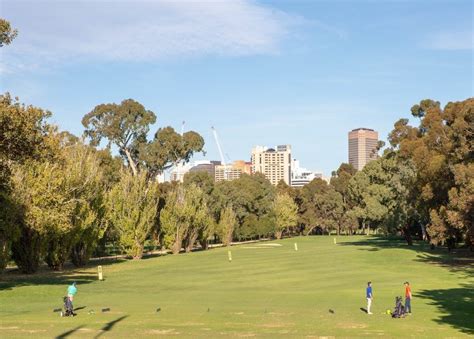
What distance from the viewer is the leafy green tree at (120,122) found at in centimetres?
9919

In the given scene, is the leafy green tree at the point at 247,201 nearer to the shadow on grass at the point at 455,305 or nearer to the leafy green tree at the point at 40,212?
the leafy green tree at the point at 40,212

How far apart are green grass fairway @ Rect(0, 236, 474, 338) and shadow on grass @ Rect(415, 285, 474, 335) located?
50mm

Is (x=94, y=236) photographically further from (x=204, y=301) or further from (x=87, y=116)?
(x=87, y=116)

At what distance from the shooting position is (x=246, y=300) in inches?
1316

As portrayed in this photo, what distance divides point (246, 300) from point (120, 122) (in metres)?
71.7

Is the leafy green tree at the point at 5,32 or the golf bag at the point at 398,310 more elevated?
the leafy green tree at the point at 5,32

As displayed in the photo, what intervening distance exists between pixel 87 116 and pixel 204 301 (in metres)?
72.8

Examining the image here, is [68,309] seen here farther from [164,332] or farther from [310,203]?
[310,203]

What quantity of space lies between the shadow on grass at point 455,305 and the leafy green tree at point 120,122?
71.3 meters

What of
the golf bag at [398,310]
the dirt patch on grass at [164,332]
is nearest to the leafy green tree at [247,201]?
Result: the golf bag at [398,310]

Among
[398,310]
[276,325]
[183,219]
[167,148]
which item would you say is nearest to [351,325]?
[276,325]

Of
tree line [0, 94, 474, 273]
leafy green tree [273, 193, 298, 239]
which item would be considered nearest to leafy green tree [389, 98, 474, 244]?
tree line [0, 94, 474, 273]

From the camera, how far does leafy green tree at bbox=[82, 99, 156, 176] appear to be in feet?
325

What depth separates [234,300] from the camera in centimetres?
3362
